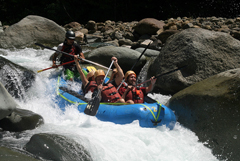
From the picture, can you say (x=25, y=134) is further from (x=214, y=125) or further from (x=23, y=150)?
(x=214, y=125)

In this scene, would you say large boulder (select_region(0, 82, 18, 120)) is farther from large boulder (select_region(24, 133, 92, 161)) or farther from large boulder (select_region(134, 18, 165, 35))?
large boulder (select_region(134, 18, 165, 35))

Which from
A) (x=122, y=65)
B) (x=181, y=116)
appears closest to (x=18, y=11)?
(x=122, y=65)

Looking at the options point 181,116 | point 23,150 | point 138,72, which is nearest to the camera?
point 23,150

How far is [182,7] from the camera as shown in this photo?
778 inches

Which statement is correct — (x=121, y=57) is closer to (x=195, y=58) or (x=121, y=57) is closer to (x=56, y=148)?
(x=195, y=58)

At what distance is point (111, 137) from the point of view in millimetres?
3719

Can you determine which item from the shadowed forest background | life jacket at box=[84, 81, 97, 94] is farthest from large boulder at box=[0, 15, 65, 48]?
the shadowed forest background

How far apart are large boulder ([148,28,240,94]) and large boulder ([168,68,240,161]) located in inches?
42.1

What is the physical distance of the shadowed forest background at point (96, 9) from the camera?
64.8 ft

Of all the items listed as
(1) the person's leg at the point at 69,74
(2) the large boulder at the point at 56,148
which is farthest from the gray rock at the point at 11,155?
(1) the person's leg at the point at 69,74

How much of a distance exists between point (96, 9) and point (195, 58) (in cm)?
1648

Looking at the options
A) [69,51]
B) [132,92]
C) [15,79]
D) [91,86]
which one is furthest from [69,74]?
[132,92]

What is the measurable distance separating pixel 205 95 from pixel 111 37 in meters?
9.74

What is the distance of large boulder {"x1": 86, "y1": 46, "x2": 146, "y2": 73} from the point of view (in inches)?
317
